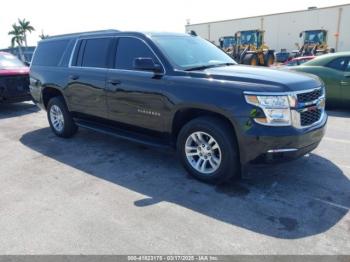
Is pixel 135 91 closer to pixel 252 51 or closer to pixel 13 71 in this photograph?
pixel 13 71

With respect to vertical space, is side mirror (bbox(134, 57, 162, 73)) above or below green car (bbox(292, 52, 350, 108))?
above

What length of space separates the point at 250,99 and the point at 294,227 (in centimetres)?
137

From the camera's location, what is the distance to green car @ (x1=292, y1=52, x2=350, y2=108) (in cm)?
793

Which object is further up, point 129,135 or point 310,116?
point 310,116

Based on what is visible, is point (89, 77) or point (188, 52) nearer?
point (188, 52)

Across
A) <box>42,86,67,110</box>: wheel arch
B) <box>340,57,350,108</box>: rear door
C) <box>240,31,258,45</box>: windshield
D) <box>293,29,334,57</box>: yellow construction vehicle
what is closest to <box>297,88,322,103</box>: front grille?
<box>340,57,350,108</box>: rear door

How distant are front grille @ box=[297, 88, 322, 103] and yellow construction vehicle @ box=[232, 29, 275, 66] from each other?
53.7 ft

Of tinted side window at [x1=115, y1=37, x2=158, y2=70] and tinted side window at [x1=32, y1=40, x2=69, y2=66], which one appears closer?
tinted side window at [x1=115, y1=37, x2=158, y2=70]

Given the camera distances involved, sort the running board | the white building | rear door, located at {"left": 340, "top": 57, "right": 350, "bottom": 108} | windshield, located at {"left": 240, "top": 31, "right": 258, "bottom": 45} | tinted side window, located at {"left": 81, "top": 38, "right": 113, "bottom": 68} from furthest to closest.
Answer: the white building, windshield, located at {"left": 240, "top": 31, "right": 258, "bottom": 45}, rear door, located at {"left": 340, "top": 57, "right": 350, "bottom": 108}, tinted side window, located at {"left": 81, "top": 38, "right": 113, "bottom": 68}, the running board

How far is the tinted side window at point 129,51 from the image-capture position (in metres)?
4.66

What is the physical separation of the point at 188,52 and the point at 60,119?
3155 millimetres

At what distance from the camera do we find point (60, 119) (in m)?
6.50

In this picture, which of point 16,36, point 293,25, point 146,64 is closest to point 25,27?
point 16,36

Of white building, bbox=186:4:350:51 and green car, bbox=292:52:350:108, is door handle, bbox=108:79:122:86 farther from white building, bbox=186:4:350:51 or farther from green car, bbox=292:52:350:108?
white building, bbox=186:4:350:51
